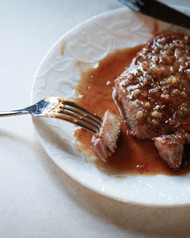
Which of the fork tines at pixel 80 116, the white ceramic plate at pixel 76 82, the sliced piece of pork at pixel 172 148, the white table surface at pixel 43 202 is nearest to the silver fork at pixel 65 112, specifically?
the fork tines at pixel 80 116

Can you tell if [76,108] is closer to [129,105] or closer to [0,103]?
[129,105]

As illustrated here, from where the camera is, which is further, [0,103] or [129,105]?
[0,103]

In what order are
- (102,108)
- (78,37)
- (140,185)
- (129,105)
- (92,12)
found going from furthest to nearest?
(92,12), (78,37), (102,108), (129,105), (140,185)

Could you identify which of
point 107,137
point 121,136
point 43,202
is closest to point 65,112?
point 107,137

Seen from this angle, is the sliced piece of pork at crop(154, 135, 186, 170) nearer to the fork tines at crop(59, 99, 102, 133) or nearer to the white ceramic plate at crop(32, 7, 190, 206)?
the white ceramic plate at crop(32, 7, 190, 206)

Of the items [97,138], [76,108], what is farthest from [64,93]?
[97,138]

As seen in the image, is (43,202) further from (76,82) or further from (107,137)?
(76,82)
